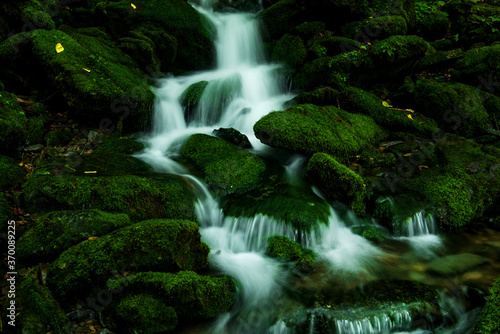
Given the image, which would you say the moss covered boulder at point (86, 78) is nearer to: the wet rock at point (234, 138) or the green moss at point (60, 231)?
the wet rock at point (234, 138)

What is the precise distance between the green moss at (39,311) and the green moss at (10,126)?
3365mm

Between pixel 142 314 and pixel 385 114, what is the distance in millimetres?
7572

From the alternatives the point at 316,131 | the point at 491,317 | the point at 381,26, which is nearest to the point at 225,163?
the point at 316,131

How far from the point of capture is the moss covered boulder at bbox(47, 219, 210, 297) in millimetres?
3713

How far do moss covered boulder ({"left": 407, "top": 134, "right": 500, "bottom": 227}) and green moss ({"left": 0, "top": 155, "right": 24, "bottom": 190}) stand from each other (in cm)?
689

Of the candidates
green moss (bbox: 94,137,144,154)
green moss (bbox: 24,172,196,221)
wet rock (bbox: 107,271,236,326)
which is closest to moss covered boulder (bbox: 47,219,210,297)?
wet rock (bbox: 107,271,236,326)

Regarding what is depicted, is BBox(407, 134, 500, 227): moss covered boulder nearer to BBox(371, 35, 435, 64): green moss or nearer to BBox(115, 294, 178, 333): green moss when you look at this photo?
BBox(371, 35, 435, 64): green moss

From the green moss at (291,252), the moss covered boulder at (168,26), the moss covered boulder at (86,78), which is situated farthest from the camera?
the moss covered boulder at (168,26)

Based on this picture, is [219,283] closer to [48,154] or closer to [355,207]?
[355,207]

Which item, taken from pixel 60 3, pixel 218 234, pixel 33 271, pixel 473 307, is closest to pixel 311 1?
pixel 60 3

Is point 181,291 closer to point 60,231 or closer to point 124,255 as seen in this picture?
point 124,255

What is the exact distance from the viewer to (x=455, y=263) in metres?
5.28

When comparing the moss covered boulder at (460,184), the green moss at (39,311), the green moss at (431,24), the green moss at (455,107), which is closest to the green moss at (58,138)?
the green moss at (39,311)

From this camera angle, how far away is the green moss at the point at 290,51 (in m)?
10.4
